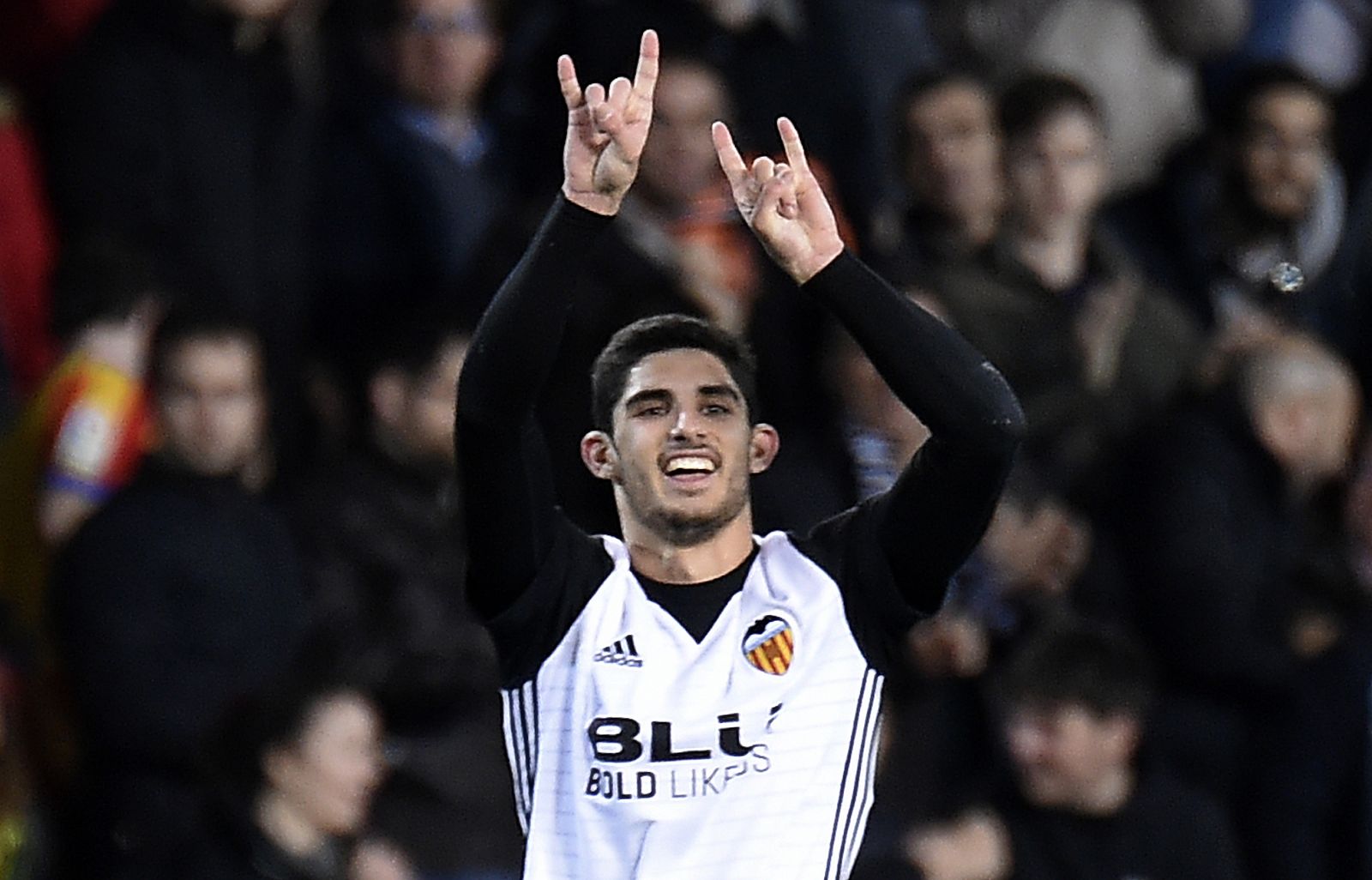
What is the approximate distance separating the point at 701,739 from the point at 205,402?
273 centimetres

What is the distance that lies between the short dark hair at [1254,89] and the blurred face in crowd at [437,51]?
2330 millimetres

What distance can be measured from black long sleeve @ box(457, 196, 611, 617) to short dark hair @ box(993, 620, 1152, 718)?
2.67 meters

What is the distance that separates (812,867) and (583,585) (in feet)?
2.03

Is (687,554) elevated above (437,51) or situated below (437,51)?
below

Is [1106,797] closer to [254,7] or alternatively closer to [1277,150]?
[1277,150]

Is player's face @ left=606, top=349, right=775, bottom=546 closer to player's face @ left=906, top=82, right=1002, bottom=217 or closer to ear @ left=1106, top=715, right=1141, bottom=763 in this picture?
ear @ left=1106, top=715, right=1141, bottom=763

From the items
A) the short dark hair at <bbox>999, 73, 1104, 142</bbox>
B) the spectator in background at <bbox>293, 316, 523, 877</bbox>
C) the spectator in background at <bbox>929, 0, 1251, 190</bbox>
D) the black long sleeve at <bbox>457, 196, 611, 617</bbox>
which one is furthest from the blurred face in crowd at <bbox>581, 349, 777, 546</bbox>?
the spectator in background at <bbox>929, 0, 1251, 190</bbox>

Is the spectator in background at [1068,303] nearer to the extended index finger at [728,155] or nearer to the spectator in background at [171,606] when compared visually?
the spectator in background at [171,606]

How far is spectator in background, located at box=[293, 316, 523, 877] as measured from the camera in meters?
7.33

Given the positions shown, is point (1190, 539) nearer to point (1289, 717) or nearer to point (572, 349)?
point (1289, 717)

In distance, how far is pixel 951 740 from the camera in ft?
25.3

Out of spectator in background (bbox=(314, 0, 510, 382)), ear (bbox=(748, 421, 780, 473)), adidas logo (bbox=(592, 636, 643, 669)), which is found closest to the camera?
adidas logo (bbox=(592, 636, 643, 669))

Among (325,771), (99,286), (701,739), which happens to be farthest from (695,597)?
(99,286)

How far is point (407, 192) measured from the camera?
8.20 metres
